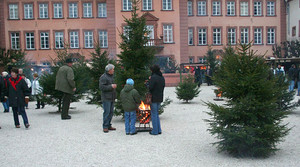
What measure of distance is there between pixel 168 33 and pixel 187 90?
24417 millimetres

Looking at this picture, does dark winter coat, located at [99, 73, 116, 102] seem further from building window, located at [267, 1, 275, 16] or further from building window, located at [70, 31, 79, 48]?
building window, located at [267, 1, 275, 16]

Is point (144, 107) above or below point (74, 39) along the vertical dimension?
below

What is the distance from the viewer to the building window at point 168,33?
4256 cm

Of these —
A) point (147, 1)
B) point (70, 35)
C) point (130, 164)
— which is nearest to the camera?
point (130, 164)

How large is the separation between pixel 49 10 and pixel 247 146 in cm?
4140

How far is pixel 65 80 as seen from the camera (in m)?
12.8

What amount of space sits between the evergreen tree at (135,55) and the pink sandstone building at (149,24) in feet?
92.5

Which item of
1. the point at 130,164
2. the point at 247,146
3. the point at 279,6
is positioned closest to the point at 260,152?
the point at 247,146

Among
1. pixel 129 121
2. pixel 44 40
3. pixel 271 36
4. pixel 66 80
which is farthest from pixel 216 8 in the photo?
pixel 129 121

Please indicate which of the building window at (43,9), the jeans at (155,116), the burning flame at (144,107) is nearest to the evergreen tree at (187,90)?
the burning flame at (144,107)

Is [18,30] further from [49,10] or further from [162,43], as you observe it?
[162,43]

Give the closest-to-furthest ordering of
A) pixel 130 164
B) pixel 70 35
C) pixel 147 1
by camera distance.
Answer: pixel 130 164, pixel 147 1, pixel 70 35

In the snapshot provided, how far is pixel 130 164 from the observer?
21.6 feet

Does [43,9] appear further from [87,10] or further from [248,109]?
[248,109]
